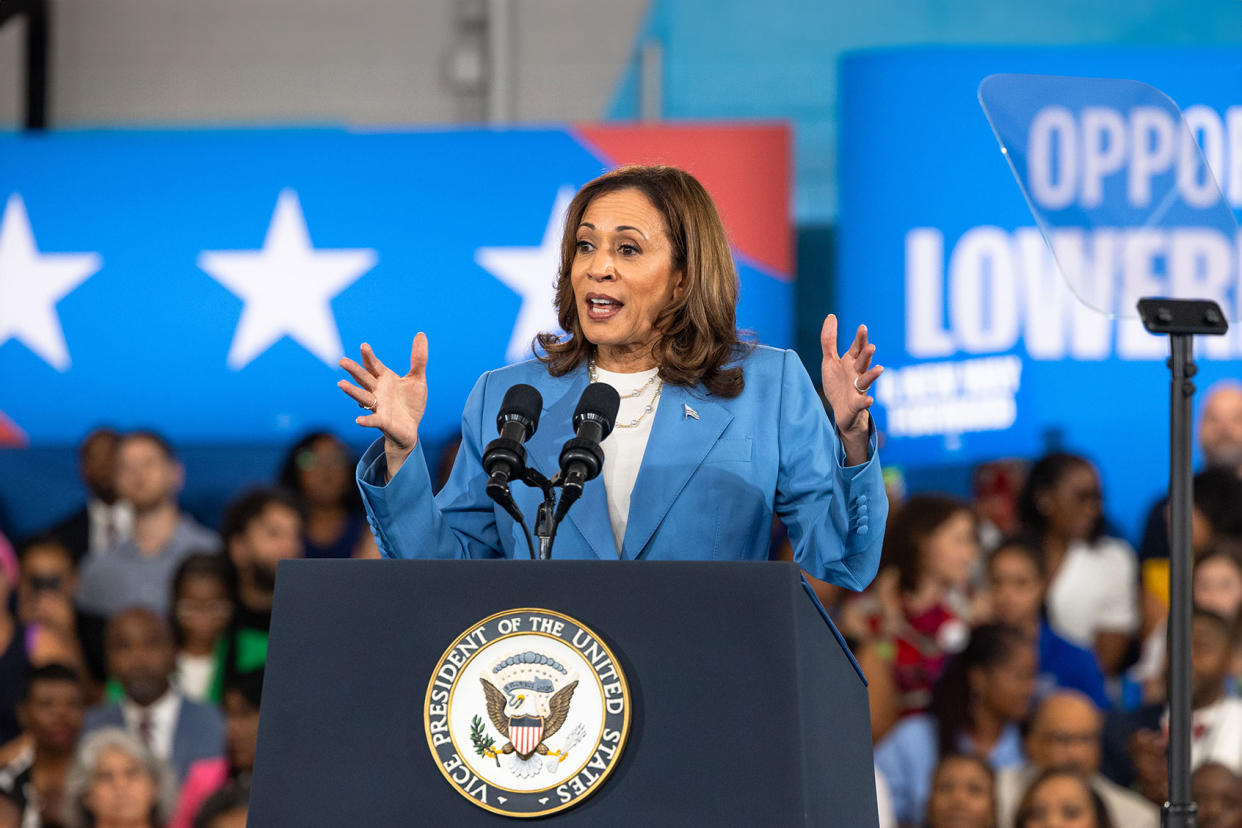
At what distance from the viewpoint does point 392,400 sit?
1.75m

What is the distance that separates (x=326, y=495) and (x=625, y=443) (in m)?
3.33

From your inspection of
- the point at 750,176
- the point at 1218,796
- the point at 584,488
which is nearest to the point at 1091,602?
the point at 1218,796

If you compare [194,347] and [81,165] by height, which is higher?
[81,165]

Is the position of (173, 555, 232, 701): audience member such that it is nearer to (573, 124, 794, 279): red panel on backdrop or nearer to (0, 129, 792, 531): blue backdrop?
(0, 129, 792, 531): blue backdrop

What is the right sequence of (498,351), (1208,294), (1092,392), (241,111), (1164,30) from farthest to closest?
(241,111), (1164,30), (498,351), (1092,392), (1208,294)

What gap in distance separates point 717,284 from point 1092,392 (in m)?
3.37

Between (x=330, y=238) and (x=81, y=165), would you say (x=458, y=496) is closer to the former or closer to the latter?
(x=330, y=238)

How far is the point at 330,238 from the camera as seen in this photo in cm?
547

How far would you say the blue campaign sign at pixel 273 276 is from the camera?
5430 mm

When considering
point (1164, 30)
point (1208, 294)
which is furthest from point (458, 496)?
point (1164, 30)

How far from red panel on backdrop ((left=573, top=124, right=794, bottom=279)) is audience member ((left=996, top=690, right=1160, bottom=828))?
76.1 inches

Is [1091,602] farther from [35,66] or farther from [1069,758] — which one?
[35,66]

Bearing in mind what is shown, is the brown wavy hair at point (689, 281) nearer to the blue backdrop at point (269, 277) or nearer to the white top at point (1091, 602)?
the white top at point (1091, 602)

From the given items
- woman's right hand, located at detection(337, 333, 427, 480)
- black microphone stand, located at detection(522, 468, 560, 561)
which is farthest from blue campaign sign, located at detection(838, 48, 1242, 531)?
black microphone stand, located at detection(522, 468, 560, 561)
